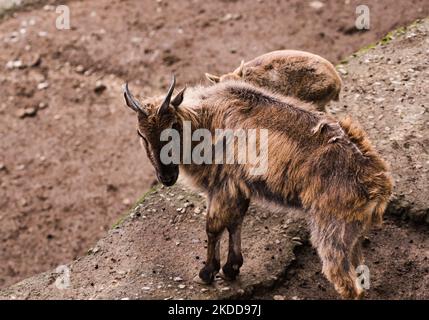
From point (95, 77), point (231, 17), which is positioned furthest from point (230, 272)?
point (231, 17)

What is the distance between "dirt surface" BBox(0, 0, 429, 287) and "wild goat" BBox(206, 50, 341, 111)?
4.52 m

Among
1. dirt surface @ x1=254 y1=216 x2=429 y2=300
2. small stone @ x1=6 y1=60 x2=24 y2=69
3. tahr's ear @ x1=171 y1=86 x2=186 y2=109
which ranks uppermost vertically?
tahr's ear @ x1=171 y1=86 x2=186 y2=109

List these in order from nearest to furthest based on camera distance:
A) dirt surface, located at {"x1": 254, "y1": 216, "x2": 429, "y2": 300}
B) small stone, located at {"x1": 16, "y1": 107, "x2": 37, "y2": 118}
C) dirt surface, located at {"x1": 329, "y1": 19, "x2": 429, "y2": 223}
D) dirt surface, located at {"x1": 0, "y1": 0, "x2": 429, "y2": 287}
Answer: dirt surface, located at {"x1": 254, "y1": 216, "x2": 429, "y2": 300}, dirt surface, located at {"x1": 329, "y1": 19, "x2": 429, "y2": 223}, dirt surface, located at {"x1": 0, "y1": 0, "x2": 429, "y2": 287}, small stone, located at {"x1": 16, "y1": 107, "x2": 37, "y2": 118}

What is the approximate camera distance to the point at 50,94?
13.6 metres

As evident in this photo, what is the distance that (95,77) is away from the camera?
537 inches

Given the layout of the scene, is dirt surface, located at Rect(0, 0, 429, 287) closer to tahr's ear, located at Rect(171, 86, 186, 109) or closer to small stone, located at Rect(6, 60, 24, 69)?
small stone, located at Rect(6, 60, 24, 69)

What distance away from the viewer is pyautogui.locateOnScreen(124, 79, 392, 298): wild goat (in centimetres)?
→ 593

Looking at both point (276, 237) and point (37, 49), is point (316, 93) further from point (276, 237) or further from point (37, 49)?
Result: point (37, 49)

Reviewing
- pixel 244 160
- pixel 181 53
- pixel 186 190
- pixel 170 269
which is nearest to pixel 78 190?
pixel 181 53

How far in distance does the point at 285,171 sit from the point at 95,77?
8.12 metres

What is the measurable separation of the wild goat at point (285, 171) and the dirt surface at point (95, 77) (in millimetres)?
5099

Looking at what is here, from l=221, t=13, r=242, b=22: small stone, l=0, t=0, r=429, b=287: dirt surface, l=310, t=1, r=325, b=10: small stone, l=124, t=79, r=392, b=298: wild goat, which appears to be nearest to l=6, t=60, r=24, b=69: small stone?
l=0, t=0, r=429, b=287: dirt surface

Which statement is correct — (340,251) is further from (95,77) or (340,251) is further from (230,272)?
(95,77)

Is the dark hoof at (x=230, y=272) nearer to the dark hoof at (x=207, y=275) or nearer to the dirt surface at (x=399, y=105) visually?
the dark hoof at (x=207, y=275)
